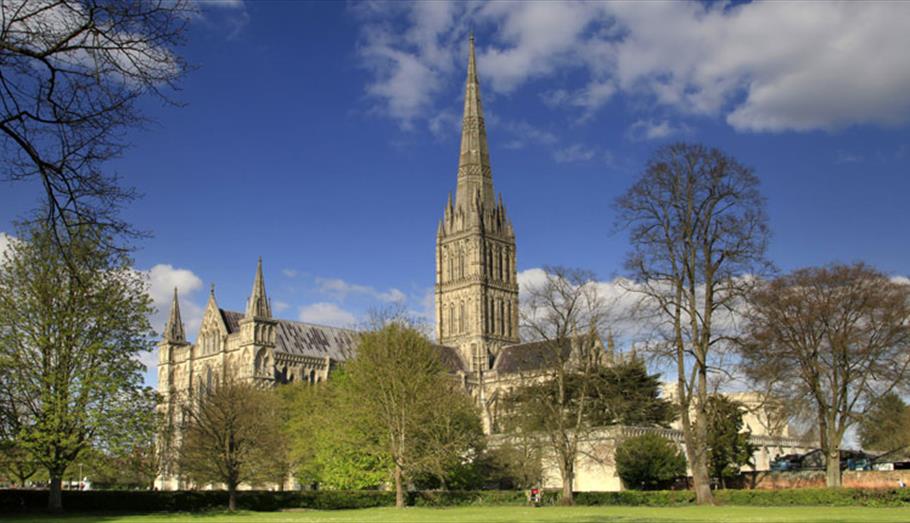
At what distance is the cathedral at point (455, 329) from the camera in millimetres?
90688

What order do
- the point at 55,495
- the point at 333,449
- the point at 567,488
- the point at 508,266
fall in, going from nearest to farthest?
the point at 55,495
the point at 567,488
the point at 333,449
the point at 508,266

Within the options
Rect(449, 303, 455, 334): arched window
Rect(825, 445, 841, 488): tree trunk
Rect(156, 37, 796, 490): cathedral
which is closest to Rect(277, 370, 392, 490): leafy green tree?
Rect(825, 445, 841, 488): tree trunk

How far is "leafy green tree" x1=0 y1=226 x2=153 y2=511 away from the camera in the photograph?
3547cm

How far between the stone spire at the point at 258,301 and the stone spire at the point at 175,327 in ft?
56.5

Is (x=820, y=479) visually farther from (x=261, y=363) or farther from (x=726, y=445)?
(x=261, y=363)

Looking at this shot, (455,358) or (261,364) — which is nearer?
(261,364)

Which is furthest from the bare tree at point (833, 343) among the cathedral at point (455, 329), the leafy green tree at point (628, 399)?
the cathedral at point (455, 329)

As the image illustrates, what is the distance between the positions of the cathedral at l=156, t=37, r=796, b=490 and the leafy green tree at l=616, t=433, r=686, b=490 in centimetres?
3397

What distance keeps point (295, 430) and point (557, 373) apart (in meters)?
20.8

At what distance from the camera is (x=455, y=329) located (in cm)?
11450

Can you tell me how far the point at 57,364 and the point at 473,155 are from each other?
84.8 metres

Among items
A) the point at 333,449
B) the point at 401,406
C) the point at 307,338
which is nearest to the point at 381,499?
the point at 333,449

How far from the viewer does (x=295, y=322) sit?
100 metres

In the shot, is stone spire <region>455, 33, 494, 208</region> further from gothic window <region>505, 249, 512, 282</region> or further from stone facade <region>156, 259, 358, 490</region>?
stone facade <region>156, 259, 358, 490</region>
